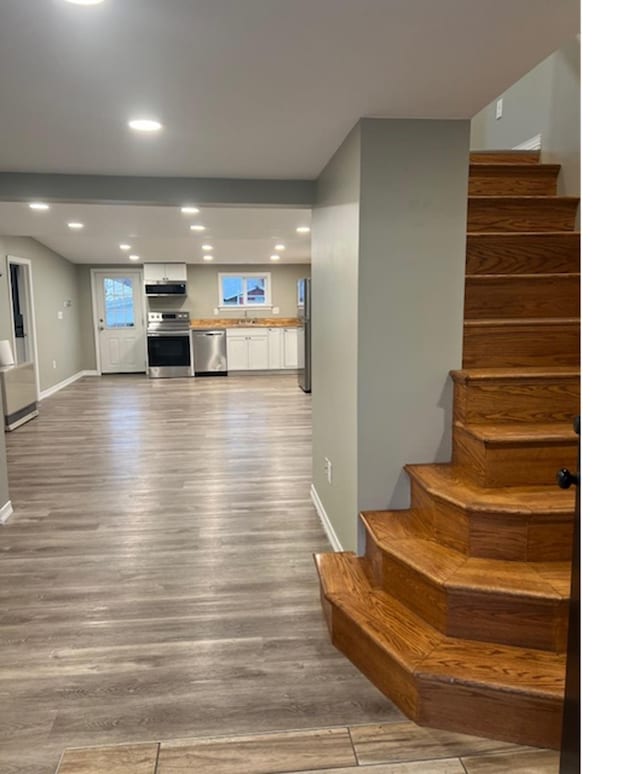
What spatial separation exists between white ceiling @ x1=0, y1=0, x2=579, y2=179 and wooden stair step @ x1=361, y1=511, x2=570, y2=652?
175 cm

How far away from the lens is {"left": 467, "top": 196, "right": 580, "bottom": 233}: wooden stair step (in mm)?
3283

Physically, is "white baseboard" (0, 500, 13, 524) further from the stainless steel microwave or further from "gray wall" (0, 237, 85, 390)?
the stainless steel microwave

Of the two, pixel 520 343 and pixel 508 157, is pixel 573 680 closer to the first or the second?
pixel 520 343

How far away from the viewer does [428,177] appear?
8.10 ft

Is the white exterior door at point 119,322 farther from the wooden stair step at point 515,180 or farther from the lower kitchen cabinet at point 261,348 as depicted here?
the wooden stair step at point 515,180

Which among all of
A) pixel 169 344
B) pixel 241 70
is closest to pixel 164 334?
pixel 169 344

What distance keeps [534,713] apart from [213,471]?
10.7 ft

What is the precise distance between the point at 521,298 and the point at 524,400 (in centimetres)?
72

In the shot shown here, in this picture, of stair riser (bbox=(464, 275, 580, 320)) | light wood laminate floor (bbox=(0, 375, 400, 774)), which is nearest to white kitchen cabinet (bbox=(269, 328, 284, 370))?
light wood laminate floor (bbox=(0, 375, 400, 774))

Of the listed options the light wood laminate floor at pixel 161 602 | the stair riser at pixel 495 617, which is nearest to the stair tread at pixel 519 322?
the stair riser at pixel 495 617

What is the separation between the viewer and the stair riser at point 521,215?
3284mm

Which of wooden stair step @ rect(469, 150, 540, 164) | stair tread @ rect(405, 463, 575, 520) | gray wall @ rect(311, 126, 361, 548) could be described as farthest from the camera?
wooden stair step @ rect(469, 150, 540, 164)

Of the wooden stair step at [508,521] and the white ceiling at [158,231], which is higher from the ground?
the white ceiling at [158,231]

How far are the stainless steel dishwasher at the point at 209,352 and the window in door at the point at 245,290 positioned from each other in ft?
3.01
